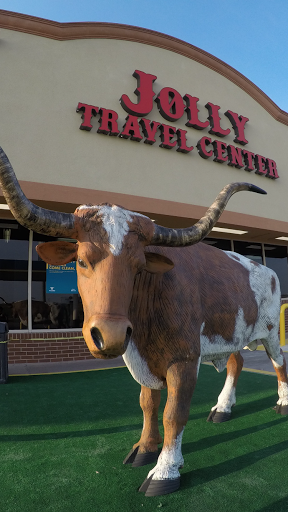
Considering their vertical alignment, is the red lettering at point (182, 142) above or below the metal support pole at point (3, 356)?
above

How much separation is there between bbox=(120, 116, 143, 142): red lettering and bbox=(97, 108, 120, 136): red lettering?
19cm

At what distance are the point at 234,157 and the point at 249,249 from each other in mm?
3093

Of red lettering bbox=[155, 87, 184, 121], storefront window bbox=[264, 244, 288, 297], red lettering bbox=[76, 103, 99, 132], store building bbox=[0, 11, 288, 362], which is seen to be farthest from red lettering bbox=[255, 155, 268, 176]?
red lettering bbox=[76, 103, 99, 132]

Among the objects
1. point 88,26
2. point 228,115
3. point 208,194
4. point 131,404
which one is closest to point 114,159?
point 208,194

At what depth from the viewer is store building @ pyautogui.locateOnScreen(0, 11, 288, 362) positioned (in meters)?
6.53

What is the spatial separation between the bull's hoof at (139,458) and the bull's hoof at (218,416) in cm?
107

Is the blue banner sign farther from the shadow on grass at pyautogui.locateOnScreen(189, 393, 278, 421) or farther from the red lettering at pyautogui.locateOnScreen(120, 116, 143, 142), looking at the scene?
the shadow on grass at pyautogui.locateOnScreen(189, 393, 278, 421)

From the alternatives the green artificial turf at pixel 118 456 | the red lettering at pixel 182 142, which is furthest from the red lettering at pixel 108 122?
the green artificial turf at pixel 118 456

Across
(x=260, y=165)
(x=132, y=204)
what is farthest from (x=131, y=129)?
(x=260, y=165)

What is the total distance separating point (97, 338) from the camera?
62.2 inches

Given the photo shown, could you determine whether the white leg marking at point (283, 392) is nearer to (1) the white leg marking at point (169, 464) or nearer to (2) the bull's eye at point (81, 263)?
(1) the white leg marking at point (169, 464)

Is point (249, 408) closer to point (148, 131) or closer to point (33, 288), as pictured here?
point (33, 288)

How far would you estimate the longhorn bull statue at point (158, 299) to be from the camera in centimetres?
165

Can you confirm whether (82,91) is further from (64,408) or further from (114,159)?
(64,408)
